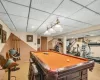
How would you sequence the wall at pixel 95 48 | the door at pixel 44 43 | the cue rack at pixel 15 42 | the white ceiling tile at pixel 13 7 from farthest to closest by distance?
the door at pixel 44 43
the wall at pixel 95 48
the cue rack at pixel 15 42
the white ceiling tile at pixel 13 7

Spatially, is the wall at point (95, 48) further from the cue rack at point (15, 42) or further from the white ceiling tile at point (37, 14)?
the white ceiling tile at point (37, 14)

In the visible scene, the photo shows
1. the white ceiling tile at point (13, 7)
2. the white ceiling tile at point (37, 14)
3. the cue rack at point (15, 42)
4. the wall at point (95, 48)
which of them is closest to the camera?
the white ceiling tile at point (13, 7)

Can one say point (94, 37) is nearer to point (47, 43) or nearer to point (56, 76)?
point (47, 43)

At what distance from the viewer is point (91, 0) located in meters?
1.92

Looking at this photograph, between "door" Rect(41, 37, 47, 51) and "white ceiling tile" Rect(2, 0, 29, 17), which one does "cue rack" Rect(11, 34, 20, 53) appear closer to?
"door" Rect(41, 37, 47, 51)

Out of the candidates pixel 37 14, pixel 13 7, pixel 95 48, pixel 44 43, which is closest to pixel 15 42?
pixel 44 43

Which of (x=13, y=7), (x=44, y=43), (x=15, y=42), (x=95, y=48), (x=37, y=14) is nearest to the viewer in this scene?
(x=13, y=7)

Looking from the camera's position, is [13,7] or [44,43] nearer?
[13,7]

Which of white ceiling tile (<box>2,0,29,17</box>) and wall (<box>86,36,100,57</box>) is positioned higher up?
white ceiling tile (<box>2,0,29,17</box>)

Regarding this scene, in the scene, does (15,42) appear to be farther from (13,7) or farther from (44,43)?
(13,7)

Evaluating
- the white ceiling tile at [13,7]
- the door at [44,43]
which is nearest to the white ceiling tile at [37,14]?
the white ceiling tile at [13,7]

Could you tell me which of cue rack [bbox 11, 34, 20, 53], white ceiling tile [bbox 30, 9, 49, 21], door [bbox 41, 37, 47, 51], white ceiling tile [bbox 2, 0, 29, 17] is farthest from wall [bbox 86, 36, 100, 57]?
white ceiling tile [bbox 2, 0, 29, 17]

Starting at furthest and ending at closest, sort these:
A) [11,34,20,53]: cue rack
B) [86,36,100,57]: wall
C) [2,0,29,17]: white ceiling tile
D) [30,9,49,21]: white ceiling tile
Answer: [86,36,100,57]: wall < [11,34,20,53]: cue rack < [30,9,49,21]: white ceiling tile < [2,0,29,17]: white ceiling tile

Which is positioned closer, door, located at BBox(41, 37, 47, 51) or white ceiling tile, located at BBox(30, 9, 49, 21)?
white ceiling tile, located at BBox(30, 9, 49, 21)
